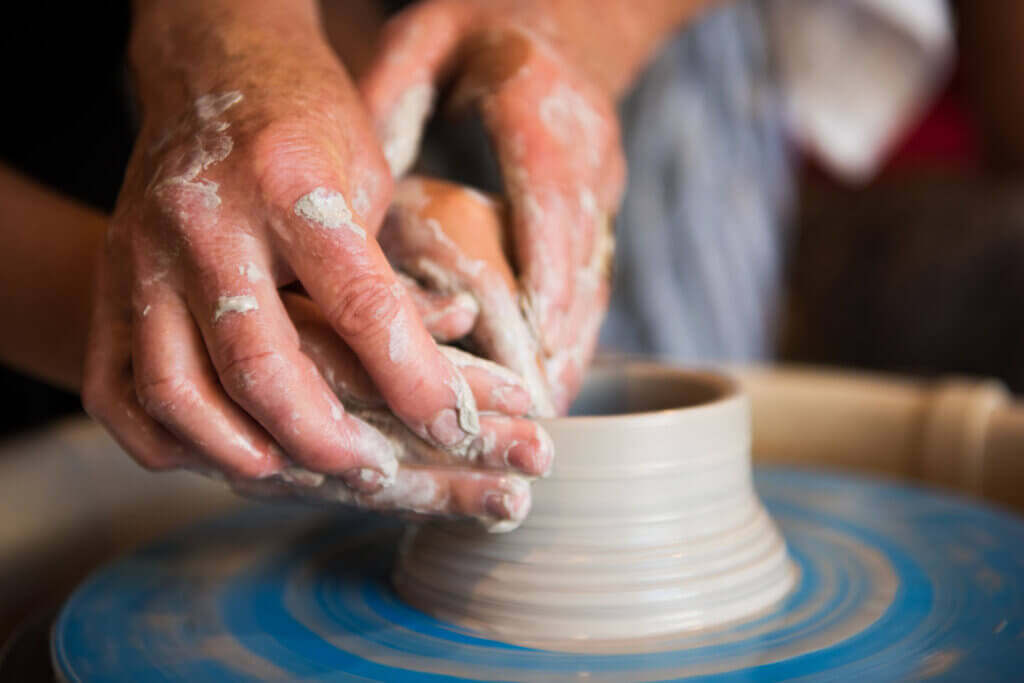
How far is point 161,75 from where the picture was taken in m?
0.71

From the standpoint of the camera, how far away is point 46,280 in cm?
85

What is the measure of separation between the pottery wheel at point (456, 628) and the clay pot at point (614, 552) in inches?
0.9

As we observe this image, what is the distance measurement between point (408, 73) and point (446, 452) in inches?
14.4

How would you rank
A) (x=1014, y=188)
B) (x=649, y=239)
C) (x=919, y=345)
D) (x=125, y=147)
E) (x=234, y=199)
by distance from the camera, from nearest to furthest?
(x=234, y=199) → (x=125, y=147) → (x=649, y=239) → (x=1014, y=188) → (x=919, y=345)

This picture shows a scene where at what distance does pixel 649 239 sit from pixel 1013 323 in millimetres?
1308

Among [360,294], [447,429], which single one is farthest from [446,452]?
[360,294]

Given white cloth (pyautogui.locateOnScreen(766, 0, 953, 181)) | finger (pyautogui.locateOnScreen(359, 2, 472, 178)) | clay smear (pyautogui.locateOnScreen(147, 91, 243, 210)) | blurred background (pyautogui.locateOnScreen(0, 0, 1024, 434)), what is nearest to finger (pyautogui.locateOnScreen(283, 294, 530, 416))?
clay smear (pyautogui.locateOnScreen(147, 91, 243, 210))

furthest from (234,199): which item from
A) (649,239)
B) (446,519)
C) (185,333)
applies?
(649,239)

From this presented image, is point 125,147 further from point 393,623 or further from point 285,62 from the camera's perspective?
point 393,623

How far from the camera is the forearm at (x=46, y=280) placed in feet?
2.72

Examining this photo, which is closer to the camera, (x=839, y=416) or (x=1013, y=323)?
(x=839, y=416)

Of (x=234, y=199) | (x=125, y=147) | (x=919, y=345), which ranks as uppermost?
(x=234, y=199)

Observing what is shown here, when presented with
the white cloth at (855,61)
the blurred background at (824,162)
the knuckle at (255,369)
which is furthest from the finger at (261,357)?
the white cloth at (855,61)

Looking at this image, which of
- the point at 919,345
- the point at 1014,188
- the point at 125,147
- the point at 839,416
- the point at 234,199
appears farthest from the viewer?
the point at 919,345
